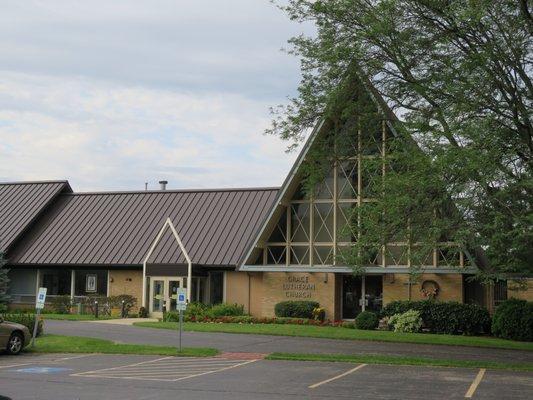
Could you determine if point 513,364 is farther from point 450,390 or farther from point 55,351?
point 55,351

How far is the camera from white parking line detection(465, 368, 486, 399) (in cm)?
1376

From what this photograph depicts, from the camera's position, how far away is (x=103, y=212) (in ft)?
138

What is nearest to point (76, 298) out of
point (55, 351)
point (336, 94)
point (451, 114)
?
point (55, 351)

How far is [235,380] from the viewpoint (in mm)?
15516

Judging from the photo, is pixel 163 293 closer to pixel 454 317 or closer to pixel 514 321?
pixel 454 317

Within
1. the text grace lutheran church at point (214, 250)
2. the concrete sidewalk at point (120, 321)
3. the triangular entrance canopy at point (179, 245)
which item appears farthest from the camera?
the triangular entrance canopy at point (179, 245)

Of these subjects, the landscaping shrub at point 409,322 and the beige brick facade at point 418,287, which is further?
the beige brick facade at point 418,287

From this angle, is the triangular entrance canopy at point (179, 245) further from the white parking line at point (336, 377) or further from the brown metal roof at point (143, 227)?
the white parking line at point (336, 377)

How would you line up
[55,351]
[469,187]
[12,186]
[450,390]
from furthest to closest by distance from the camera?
[12,186] < [55,351] < [469,187] < [450,390]

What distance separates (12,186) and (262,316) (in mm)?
21129

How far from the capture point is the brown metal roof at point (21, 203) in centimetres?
4047

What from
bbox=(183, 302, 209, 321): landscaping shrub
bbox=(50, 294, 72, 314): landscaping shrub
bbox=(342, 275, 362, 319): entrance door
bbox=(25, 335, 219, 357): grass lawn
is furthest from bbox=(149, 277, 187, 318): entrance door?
bbox=(25, 335, 219, 357): grass lawn

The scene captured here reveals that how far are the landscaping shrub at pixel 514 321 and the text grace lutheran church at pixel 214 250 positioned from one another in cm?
211

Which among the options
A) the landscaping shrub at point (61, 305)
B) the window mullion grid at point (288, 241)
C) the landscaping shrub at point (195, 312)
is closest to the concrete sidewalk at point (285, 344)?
the landscaping shrub at point (195, 312)
